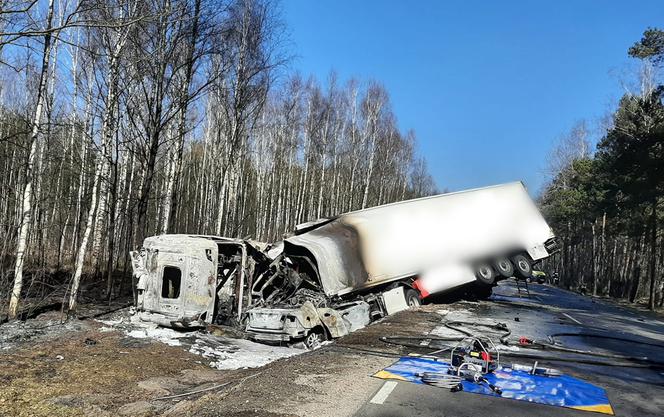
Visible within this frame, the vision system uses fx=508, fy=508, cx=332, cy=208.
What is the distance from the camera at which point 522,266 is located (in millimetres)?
18203

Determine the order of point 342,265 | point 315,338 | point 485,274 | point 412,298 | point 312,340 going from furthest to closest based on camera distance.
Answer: point 485,274 → point 412,298 → point 342,265 → point 315,338 → point 312,340

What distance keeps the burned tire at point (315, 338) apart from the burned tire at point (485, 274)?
784 centimetres

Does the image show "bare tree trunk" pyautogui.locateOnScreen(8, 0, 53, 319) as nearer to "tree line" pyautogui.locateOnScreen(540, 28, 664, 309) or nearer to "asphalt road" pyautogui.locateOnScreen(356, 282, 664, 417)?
"asphalt road" pyautogui.locateOnScreen(356, 282, 664, 417)

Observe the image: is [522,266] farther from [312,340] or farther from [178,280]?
[178,280]

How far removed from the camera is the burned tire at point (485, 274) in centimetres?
1759

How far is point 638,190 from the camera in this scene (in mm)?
27672

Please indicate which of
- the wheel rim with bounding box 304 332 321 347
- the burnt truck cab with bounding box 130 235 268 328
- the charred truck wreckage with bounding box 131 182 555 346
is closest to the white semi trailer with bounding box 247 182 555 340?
the charred truck wreckage with bounding box 131 182 555 346

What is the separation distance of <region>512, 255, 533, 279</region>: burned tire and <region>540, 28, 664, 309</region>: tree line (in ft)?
36.2

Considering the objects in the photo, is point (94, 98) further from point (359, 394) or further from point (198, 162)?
point (198, 162)

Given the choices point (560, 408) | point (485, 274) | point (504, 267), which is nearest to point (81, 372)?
point (560, 408)

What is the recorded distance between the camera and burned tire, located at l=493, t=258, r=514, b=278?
17906 millimetres

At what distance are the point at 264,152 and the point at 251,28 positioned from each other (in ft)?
66.4

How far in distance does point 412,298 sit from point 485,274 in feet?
11.5

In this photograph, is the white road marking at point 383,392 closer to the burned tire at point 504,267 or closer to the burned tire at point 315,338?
the burned tire at point 315,338
